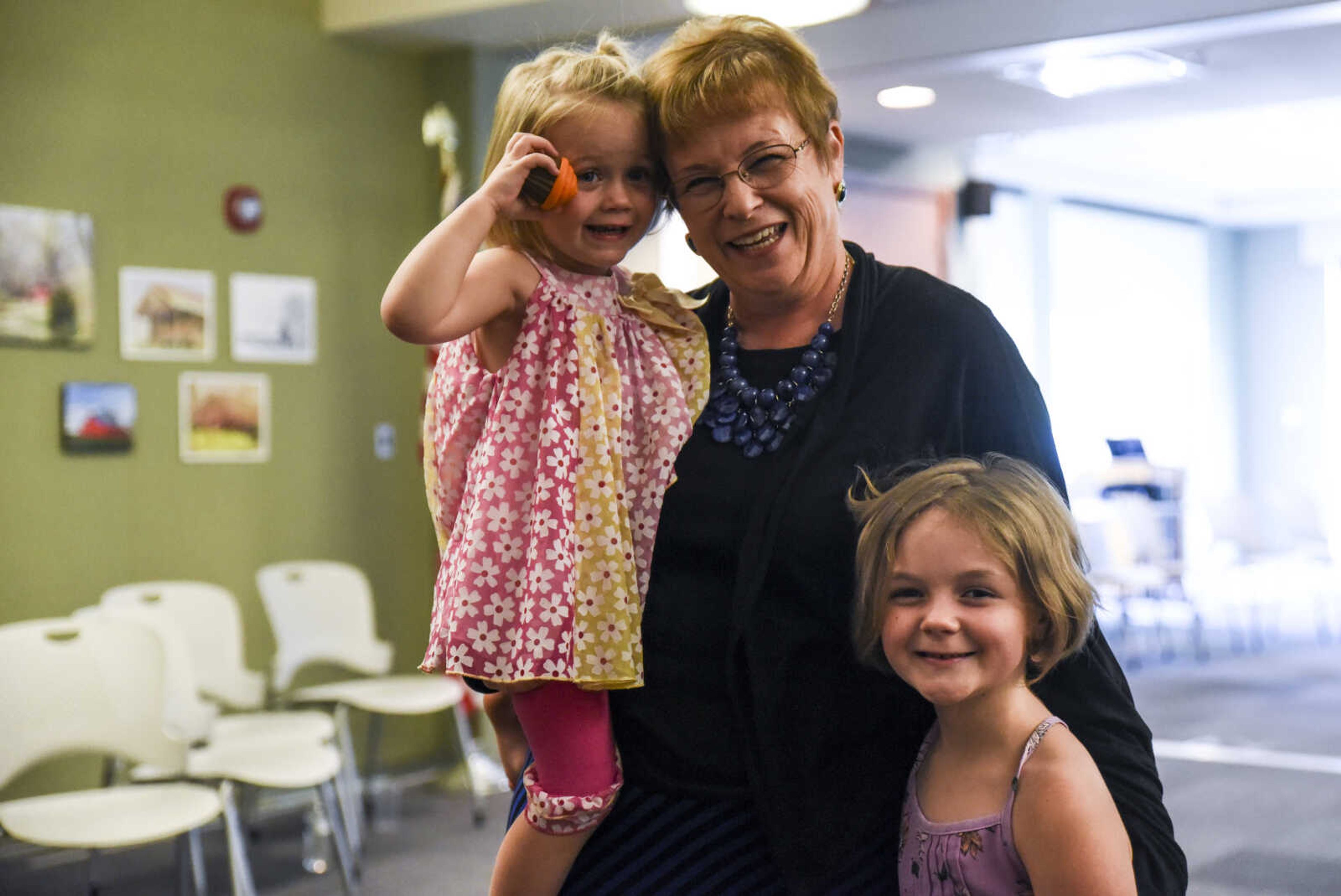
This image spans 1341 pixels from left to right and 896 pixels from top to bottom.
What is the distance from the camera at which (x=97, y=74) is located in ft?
16.0

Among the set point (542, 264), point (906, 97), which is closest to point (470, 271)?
point (542, 264)

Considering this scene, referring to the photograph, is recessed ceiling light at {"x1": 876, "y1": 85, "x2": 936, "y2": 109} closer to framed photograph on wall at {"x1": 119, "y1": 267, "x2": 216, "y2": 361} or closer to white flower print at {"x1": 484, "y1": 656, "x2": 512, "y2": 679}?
framed photograph on wall at {"x1": 119, "y1": 267, "x2": 216, "y2": 361}

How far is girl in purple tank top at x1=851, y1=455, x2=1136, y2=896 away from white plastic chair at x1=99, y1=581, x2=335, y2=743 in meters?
3.46

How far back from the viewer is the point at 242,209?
17.3 ft

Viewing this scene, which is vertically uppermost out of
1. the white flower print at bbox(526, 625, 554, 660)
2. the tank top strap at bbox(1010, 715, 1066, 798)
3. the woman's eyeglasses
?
the woman's eyeglasses

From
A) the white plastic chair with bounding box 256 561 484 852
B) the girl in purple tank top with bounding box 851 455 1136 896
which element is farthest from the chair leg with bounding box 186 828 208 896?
Answer: the girl in purple tank top with bounding box 851 455 1136 896

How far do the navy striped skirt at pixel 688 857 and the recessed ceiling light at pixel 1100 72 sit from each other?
528cm

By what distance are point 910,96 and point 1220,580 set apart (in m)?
7.44

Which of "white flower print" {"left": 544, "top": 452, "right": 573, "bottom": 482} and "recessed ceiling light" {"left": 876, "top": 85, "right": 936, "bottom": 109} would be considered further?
"recessed ceiling light" {"left": 876, "top": 85, "right": 936, "bottom": 109}

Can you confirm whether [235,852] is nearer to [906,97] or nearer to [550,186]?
[550,186]

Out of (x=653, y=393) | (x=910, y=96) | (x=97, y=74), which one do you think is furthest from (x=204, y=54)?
(x=653, y=393)

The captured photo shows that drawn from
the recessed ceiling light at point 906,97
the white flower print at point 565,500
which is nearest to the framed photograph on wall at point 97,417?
the recessed ceiling light at point 906,97

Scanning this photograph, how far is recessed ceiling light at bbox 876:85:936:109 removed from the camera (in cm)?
652

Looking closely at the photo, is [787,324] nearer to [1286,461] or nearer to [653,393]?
[653,393]
